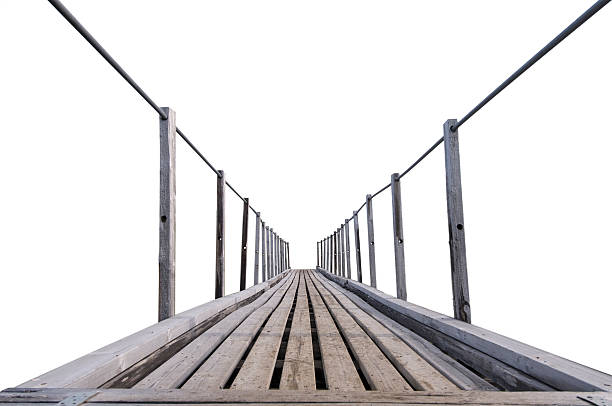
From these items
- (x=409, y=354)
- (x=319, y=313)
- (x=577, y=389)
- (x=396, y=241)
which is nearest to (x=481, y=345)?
(x=409, y=354)

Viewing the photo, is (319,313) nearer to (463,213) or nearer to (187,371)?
(463,213)

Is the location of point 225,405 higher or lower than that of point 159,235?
lower

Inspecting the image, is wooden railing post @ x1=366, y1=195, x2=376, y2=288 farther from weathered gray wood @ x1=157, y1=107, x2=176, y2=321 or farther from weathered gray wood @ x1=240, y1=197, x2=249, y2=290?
weathered gray wood @ x1=157, y1=107, x2=176, y2=321

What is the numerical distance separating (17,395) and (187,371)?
24.0 inches

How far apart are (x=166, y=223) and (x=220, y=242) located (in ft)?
6.33

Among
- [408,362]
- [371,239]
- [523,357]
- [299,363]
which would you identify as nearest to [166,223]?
[299,363]

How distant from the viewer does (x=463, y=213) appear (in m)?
2.71

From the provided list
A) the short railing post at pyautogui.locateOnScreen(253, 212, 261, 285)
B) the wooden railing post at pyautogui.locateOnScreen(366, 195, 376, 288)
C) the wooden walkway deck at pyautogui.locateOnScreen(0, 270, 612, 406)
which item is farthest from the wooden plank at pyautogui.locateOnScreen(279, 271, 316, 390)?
the short railing post at pyautogui.locateOnScreen(253, 212, 261, 285)

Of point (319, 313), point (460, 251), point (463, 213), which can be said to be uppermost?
point (463, 213)

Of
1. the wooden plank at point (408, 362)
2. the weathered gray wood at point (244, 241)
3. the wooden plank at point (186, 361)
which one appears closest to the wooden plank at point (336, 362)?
the wooden plank at point (408, 362)

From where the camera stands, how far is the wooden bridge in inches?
49.4

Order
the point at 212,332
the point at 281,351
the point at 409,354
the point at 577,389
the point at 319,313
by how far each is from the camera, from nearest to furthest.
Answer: the point at 577,389, the point at 409,354, the point at 281,351, the point at 212,332, the point at 319,313

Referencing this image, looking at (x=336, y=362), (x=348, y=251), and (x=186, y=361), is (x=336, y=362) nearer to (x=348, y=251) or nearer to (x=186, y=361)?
(x=186, y=361)

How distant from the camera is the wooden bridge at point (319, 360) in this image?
1254 millimetres
